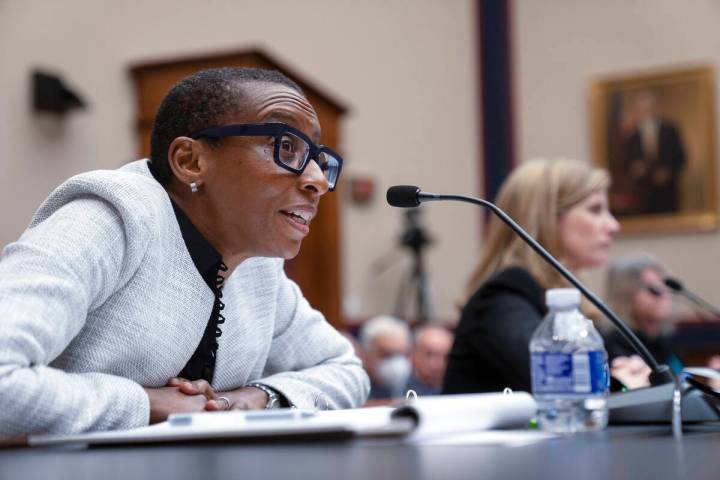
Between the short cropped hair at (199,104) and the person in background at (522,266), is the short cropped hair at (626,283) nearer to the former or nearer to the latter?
the person in background at (522,266)

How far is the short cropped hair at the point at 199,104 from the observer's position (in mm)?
1674

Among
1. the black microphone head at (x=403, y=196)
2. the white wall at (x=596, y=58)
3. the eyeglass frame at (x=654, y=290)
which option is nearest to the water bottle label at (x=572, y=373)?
the black microphone head at (x=403, y=196)

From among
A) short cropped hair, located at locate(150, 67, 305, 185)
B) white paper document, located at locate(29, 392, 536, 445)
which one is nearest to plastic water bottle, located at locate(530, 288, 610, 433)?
white paper document, located at locate(29, 392, 536, 445)

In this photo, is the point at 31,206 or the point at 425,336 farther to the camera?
the point at 31,206

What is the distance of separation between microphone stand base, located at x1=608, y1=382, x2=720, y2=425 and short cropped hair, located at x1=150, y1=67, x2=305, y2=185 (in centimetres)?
78

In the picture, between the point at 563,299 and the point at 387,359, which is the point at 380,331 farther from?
the point at 563,299

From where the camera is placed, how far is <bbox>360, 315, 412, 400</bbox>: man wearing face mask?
5152 mm

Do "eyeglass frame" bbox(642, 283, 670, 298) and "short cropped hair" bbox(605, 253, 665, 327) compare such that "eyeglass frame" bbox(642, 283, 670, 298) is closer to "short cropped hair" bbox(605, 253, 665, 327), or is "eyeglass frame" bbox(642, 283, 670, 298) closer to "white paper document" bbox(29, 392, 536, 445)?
"short cropped hair" bbox(605, 253, 665, 327)

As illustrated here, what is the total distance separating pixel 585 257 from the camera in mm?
2754

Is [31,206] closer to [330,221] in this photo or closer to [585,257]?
[330,221]

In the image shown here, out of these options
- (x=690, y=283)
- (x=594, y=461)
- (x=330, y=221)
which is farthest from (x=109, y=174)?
(x=690, y=283)

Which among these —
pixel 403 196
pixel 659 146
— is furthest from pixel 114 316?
pixel 659 146

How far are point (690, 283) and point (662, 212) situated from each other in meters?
0.52

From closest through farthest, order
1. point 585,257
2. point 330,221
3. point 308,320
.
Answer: point 308,320 → point 585,257 → point 330,221
